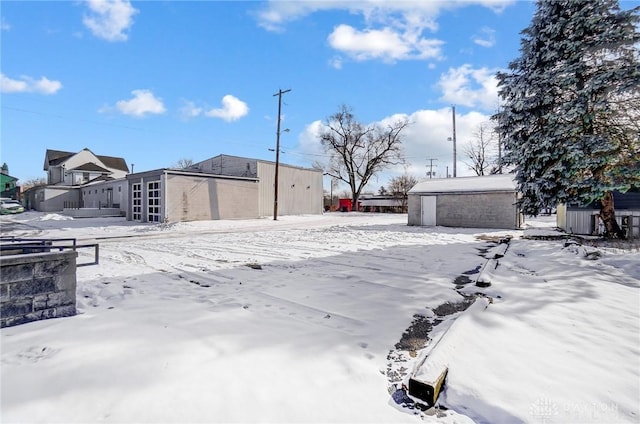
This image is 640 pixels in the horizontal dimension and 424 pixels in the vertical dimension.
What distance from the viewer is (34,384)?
86.6 inches

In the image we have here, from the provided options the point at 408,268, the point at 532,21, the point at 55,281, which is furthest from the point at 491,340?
the point at 532,21

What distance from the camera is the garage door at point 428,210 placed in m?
18.6

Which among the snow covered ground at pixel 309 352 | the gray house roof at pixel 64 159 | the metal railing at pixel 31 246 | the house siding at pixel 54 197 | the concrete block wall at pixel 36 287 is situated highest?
the gray house roof at pixel 64 159

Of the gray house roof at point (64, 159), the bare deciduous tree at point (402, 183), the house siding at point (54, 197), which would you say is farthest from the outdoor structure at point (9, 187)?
the bare deciduous tree at point (402, 183)

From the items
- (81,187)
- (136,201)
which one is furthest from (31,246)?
(81,187)

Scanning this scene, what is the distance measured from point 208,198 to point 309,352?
754 inches

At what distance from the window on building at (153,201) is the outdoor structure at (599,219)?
21.3 m

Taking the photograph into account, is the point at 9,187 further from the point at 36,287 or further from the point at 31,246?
the point at 36,287

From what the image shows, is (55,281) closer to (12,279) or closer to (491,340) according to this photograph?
(12,279)

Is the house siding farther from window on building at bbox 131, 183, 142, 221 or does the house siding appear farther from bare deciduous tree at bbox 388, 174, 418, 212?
bare deciduous tree at bbox 388, 174, 418, 212

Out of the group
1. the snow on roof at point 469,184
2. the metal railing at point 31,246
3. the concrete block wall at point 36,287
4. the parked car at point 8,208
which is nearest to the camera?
the concrete block wall at point 36,287

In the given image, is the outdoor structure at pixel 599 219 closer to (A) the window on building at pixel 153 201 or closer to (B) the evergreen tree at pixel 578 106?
(B) the evergreen tree at pixel 578 106

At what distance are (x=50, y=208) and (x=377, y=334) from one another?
3970cm

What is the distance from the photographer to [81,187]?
32.2m
